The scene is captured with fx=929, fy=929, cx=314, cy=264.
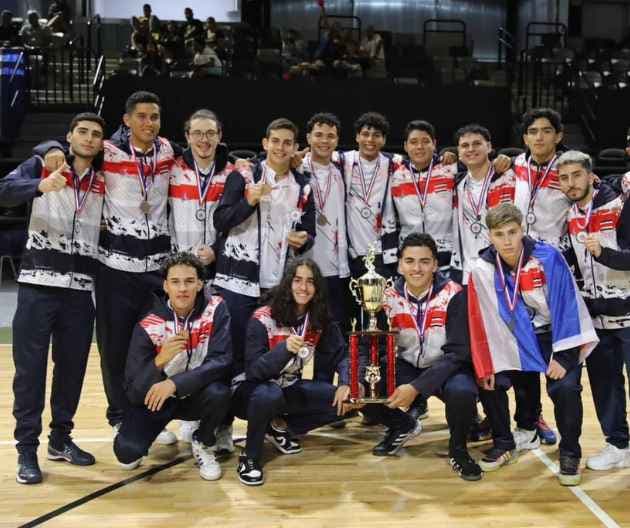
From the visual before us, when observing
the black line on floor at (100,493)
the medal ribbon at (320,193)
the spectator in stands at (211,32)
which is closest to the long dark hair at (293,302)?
the medal ribbon at (320,193)

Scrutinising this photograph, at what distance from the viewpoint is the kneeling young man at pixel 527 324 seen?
4.07 meters

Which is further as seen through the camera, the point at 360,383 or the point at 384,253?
the point at 384,253

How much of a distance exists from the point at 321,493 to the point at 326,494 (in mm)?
24

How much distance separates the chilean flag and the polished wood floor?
527mm

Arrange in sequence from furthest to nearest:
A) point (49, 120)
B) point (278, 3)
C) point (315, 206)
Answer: point (278, 3) → point (49, 120) → point (315, 206)

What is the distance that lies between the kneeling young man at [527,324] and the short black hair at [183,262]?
4.06 ft

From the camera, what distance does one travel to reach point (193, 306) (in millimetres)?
4227

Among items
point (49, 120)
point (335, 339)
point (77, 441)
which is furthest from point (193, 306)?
point (49, 120)

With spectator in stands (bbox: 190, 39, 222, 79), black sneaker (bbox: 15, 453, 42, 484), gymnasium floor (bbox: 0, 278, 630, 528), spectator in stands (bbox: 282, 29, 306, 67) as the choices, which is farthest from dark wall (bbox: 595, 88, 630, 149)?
black sneaker (bbox: 15, 453, 42, 484)

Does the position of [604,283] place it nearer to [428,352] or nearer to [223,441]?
[428,352]

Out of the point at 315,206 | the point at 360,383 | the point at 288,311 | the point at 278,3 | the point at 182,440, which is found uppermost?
the point at 278,3

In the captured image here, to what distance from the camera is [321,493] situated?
397 cm

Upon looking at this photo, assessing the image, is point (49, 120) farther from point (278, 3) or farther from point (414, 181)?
point (414, 181)

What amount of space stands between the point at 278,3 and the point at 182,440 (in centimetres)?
1309
